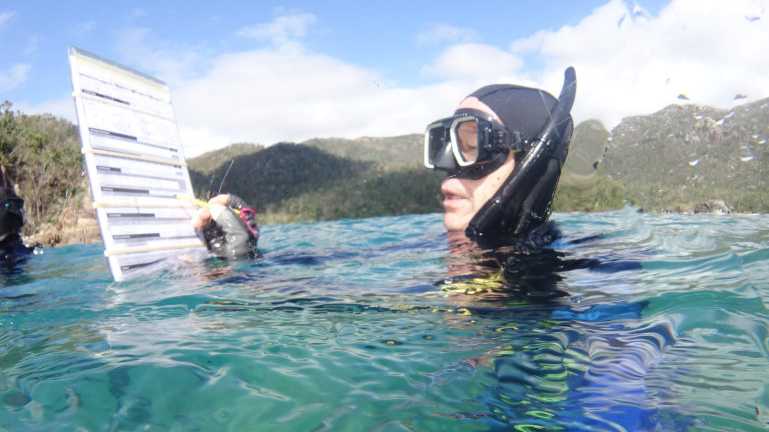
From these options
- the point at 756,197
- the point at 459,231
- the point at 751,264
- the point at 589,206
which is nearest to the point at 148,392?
the point at 459,231

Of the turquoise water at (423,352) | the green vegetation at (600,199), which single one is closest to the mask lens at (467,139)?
the turquoise water at (423,352)

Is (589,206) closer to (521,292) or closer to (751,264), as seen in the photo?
(751,264)

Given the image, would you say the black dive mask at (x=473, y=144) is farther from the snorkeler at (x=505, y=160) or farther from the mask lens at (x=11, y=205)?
the mask lens at (x=11, y=205)

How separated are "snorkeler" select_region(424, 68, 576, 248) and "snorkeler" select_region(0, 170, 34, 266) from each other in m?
5.47

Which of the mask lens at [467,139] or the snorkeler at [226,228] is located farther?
the snorkeler at [226,228]

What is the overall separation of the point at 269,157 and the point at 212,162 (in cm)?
328

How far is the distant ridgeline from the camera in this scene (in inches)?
180

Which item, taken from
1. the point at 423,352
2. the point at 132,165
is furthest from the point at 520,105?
the point at 132,165

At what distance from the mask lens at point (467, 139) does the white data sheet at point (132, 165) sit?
2984 mm

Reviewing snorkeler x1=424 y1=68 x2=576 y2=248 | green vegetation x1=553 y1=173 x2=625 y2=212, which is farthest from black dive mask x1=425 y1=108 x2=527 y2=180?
green vegetation x1=553 y1=173 x2=625 y2=212

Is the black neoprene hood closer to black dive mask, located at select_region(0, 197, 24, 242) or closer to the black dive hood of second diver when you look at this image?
the black dive hood of second diver

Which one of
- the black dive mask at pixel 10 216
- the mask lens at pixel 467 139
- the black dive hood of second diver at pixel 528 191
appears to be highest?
the black dive mask at pixel 10 216

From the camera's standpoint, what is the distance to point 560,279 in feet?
8.36

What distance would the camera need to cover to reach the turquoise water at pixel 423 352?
3.81 feet
